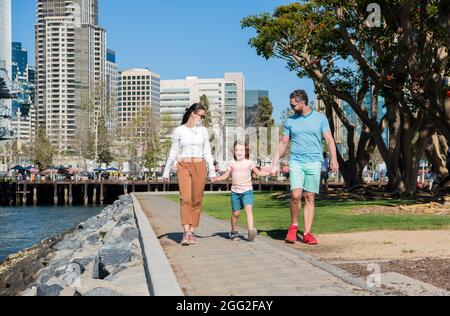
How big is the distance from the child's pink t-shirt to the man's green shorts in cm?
77

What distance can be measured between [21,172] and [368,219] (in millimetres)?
86801

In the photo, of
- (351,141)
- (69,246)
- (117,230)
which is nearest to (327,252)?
(117,230)

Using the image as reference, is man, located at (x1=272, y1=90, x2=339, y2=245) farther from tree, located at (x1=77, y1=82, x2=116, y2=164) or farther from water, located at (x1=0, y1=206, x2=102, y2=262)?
tree, located at (x1=77, y1=82, x2=116, y2=164)

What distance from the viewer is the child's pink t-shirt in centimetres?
1009

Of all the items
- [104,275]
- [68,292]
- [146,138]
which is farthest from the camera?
[146,138]

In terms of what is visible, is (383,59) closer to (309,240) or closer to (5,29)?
(309,240)

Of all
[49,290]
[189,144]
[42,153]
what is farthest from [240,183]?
[42,153]

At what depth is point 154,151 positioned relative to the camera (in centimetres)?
8600

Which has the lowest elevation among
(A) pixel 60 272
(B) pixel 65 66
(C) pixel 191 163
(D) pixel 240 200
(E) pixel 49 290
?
(A) pixel 60 272

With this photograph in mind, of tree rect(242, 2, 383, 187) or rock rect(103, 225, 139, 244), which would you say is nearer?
rock rect(103, 225, 139, 244)

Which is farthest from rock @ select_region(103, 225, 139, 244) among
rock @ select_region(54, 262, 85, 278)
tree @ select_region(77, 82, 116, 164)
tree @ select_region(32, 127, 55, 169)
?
tree @ select_region(32, 127, 55, 169)

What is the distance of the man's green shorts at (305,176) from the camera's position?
9539 millimetres

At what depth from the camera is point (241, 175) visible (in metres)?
10.1

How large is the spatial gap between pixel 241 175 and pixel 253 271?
10.5 ft
